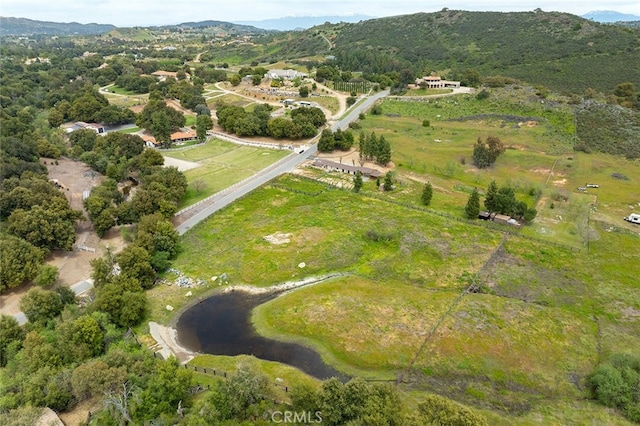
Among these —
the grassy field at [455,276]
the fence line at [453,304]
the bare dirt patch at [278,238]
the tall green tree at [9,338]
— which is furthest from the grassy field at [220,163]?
the fence line at [453,304]

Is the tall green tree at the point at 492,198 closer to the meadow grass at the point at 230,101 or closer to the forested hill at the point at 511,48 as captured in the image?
the meadow grass at the point at 230,101

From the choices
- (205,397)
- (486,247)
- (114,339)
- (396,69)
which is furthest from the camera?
(396,69)

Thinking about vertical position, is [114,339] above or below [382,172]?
below

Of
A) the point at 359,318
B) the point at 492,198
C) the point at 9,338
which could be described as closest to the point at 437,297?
the point at 359,318

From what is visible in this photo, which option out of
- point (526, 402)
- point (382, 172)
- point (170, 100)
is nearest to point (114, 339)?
point (526, 402)

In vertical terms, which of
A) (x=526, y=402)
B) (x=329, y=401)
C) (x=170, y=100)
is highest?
(x=170, y=100)

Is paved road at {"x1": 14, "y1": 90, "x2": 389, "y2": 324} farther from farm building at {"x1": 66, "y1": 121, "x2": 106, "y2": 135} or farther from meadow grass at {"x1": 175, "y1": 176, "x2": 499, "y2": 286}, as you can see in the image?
farm building at {"x1": 66, "y1": 121, "x2": 106, "y2": 135}

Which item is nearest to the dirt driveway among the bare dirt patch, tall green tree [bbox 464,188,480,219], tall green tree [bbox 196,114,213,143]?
the bare dirt patch

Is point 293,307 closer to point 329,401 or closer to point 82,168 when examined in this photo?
point 329,401
